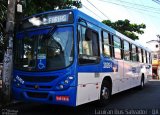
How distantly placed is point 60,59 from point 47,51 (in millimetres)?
491

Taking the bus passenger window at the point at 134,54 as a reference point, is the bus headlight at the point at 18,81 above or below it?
below

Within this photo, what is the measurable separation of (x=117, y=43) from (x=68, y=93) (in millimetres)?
4491

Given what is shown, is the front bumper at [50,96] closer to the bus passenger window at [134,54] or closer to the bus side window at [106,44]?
the bus side window at [106,44]

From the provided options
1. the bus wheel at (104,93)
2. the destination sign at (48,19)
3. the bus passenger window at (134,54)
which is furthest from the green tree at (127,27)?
the destination sign at (48,19)

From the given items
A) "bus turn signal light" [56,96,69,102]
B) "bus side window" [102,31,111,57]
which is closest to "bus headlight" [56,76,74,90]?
"bus turn signal light" [56,96,69,102]

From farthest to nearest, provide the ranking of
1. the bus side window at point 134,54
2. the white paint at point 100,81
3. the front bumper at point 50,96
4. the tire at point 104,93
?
the bus side window at point 134,54 → the tire at point 104,93 → the white paint at point 100,81 → the front bumper at point 50,96

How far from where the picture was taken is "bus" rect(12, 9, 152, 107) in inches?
269

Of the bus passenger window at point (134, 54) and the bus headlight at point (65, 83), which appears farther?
the bus passenger window at point (134, 54)

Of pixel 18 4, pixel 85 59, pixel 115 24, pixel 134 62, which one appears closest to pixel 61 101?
pixel 85 59

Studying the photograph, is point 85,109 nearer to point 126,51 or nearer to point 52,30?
point 52,30

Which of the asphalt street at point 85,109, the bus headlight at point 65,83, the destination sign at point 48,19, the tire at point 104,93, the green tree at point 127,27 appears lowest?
the asphalt street at point 85,109

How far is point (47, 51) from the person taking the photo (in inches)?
283

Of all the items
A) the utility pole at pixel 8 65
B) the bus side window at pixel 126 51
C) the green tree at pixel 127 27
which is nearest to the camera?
the utility pole at pixel 8 65

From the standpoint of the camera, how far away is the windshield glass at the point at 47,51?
6.95 metres
